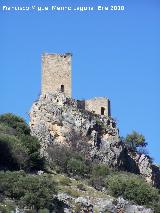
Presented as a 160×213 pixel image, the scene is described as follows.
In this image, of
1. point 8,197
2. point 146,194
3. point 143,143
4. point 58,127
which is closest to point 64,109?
point 58,127

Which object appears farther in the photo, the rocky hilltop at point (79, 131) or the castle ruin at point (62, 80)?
the castle ruin at point (62, 80)

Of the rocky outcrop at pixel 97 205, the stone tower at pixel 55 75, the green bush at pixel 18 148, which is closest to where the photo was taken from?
the rocky outcrop at pixel 97 205

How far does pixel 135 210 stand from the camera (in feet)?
223

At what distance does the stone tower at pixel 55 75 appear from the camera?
89.1 meters

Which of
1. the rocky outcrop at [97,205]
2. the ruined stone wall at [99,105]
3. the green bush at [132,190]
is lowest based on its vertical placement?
the rocky outcrop at [97,205]

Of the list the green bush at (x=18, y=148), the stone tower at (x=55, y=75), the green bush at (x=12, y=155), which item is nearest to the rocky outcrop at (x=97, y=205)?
the green bush at (x=12, y=155)

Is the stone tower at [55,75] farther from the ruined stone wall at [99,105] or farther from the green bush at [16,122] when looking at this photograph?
the green bush at [16,122]

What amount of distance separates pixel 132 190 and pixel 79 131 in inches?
557

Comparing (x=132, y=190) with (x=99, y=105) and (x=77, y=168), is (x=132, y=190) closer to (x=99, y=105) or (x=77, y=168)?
A: (x=77, y=168)

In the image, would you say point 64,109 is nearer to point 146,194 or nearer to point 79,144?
point 79,144

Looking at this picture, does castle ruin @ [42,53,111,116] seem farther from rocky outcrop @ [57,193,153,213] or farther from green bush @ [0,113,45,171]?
rocky outcrop @ [57,193,153,213]

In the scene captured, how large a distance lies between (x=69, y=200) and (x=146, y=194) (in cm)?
789

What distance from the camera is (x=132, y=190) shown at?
73.3 metres

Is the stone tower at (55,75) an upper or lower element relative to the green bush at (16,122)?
upper
